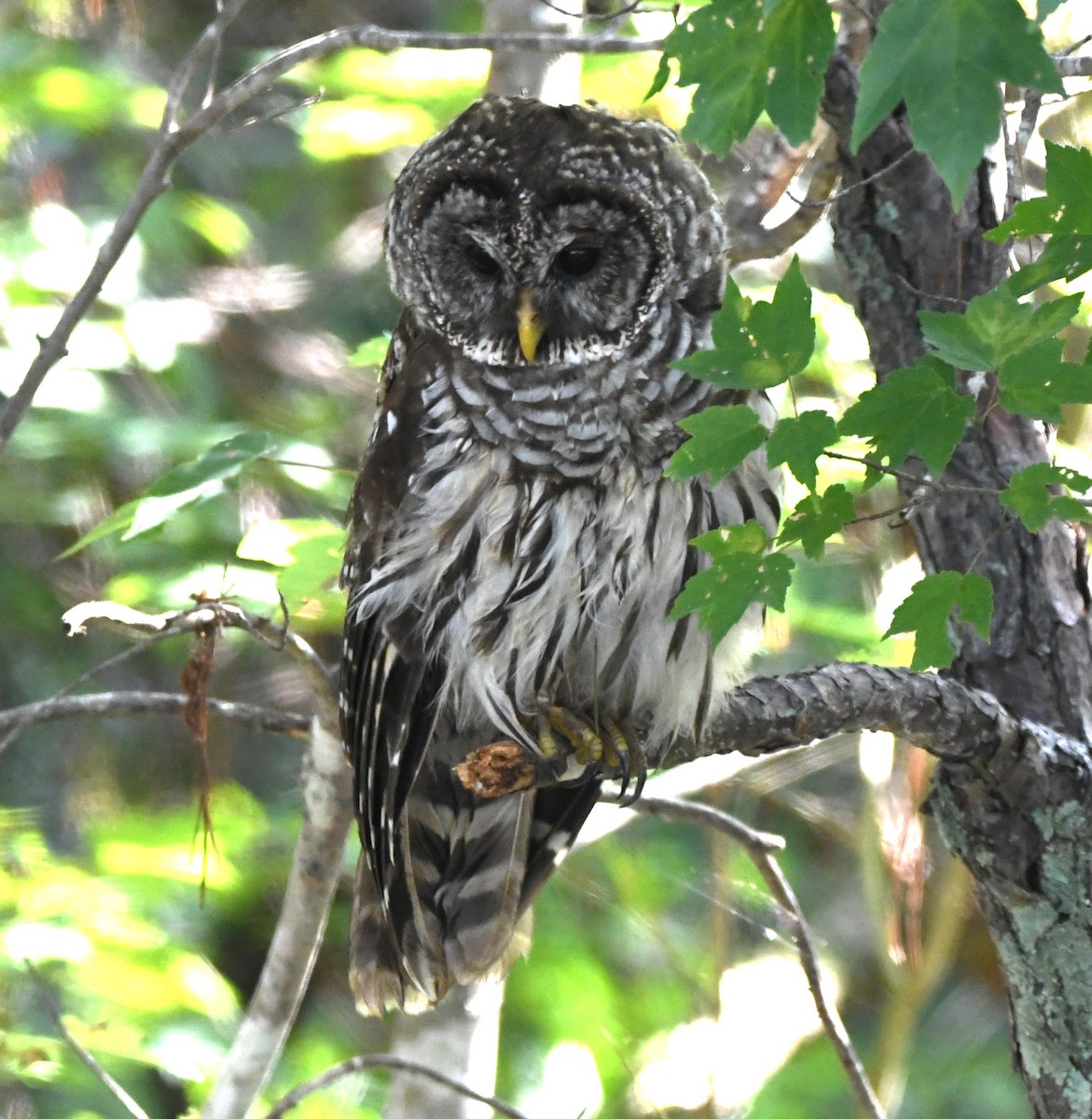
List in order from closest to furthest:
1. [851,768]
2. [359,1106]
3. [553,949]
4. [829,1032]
Answer: [829,1032] < [359,1106] < [553,949] < [851,768]

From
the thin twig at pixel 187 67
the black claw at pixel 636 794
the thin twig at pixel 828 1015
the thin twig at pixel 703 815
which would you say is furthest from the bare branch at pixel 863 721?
the thin twig at pixel 187 67

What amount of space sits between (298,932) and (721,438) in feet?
5.06

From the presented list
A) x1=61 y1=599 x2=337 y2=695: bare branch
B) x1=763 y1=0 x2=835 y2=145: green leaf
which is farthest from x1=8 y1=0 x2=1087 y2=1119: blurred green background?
x1=763 y1=0 x2=835 y2=145: green leaf

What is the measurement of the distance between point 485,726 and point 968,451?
3.41 feet

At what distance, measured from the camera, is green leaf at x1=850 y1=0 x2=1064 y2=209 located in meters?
1.25

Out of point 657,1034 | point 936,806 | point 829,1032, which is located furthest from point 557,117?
point 657,1034

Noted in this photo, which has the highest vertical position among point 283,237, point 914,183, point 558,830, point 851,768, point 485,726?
point 283,237

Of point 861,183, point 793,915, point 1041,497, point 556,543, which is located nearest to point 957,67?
point 1041,497

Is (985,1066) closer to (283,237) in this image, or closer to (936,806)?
(936,806)

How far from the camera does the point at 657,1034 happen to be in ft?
14.2

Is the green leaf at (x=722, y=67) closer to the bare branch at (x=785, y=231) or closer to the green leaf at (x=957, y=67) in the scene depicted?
the green leaf at (x=957, y=67)

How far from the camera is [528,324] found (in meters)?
2.39

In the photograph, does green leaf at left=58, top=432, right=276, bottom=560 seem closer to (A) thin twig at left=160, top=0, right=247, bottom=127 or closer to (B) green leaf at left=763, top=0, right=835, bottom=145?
(A) thin twig at left=160, top=0, right=247, bottom=127

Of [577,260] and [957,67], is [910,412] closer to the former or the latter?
[957,67]
